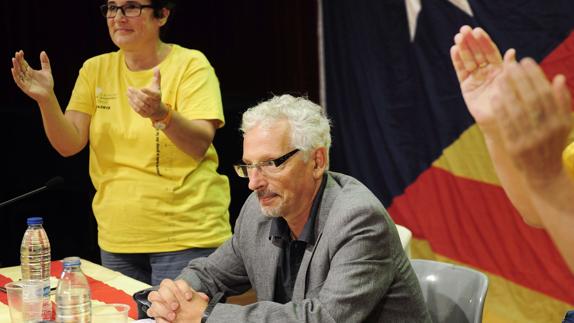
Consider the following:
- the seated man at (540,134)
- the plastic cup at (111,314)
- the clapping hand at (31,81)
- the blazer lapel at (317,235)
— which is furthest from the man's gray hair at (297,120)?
the clapping hand at (31,81)

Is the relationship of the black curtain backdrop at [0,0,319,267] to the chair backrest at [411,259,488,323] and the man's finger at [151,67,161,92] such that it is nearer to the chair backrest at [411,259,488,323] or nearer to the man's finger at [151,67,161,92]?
the man's finger at [151,67,161,92]

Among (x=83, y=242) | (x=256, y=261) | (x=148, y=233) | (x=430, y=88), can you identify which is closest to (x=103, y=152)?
(x=148, y=233)

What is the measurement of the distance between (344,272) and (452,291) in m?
0.57

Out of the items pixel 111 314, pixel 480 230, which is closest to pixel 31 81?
pixel 111 314

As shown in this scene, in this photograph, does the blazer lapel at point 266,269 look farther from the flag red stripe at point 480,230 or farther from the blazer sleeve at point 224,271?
the flag red stripe at point 480,230

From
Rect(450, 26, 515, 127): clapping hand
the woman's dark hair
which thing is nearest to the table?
the woman's dark hair

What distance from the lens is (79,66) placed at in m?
4.79

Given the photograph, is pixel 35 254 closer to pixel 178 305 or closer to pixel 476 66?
pixel 178 305

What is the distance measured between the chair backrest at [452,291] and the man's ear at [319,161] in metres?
0.52

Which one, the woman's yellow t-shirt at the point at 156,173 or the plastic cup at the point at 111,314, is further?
the woman's yellow t-shirt at the point at 156,173

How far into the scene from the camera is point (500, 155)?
1.61 meters

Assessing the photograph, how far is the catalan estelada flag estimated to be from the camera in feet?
13.7

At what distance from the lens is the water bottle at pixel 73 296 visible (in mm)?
2074

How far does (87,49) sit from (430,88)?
6.97 feet
